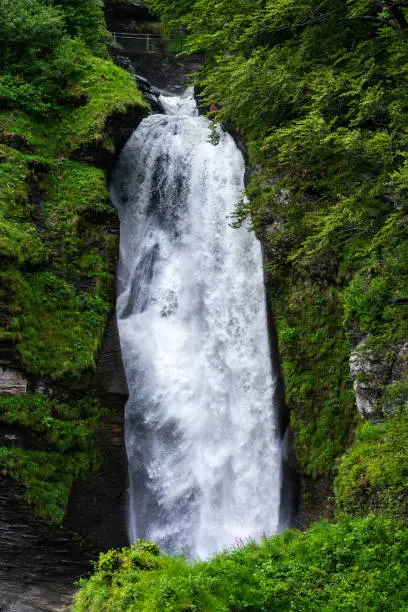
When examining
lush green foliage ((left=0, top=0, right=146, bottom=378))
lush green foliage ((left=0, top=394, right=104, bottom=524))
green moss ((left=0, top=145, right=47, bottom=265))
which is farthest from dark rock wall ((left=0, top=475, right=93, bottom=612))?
green moss ((left=0, top=145, right=47, bottom=265))

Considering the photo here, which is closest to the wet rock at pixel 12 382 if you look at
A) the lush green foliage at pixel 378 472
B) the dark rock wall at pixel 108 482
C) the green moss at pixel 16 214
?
the dark rock wall at pixel 108 482

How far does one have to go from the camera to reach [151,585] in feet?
21.2

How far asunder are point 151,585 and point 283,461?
22.7 feet

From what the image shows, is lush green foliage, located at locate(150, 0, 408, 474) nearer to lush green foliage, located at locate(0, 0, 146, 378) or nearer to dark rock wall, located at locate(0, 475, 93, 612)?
lush green foliage, located at locate(0, 0, 146, 378)

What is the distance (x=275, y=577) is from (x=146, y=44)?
24807mm

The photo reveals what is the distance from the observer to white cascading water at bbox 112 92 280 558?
12.4m

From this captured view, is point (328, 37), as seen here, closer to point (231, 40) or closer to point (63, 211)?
point (231, 40)

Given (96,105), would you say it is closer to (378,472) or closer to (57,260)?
(57,260)

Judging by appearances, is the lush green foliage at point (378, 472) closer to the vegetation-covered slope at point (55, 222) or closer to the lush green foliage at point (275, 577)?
the lush green foliage at point (275, 577)

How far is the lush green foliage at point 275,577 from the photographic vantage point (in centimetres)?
612

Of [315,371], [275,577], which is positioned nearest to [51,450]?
[315,371]

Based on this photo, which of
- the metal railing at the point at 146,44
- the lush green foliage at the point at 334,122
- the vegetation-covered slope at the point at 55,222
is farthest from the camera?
the metal railing at the point at 146,44

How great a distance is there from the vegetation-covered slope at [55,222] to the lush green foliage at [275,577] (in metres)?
4.49

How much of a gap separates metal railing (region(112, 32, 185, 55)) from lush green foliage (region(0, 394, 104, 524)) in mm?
19110
